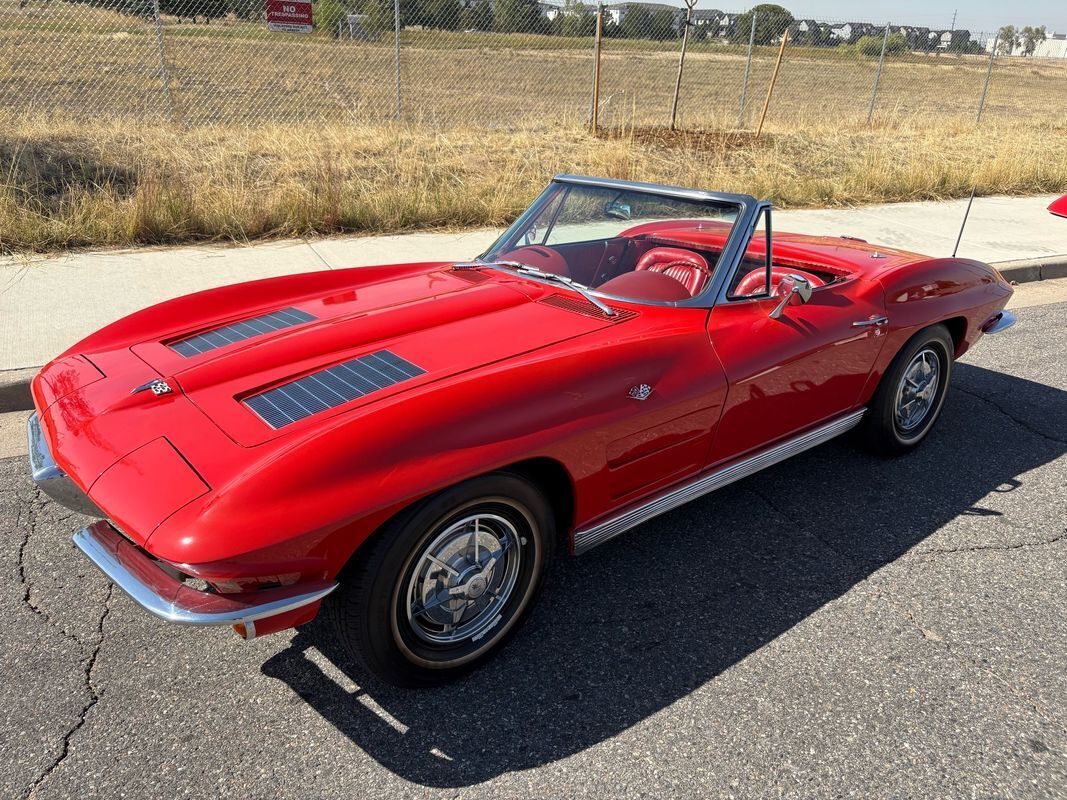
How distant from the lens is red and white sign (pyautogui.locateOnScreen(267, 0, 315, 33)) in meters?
11.2

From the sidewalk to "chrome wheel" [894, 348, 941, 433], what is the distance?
3936 millimetres

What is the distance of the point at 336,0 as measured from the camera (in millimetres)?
14523

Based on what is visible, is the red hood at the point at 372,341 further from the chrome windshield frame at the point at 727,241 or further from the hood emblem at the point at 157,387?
the chrome windshield frame at the point at 727,241

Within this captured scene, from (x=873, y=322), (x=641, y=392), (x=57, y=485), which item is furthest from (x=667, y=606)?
(x=57, y=485)

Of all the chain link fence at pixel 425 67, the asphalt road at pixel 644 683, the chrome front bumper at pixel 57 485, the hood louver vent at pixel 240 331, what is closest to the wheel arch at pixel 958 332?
the asphalt road at pixel 644 683

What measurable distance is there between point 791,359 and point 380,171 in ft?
22.2

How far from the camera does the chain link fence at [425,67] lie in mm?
12062

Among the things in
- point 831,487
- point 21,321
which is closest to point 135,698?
point 831,487

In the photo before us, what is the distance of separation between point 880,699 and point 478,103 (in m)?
15.9

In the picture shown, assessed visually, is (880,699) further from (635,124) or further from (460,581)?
(635,124)

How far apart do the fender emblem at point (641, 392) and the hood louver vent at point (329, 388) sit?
2.18 ft

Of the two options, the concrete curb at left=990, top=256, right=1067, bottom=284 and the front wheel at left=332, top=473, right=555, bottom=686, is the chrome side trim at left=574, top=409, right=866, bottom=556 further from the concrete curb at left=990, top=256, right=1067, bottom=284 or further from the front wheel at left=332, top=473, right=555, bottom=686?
the concrete curb at left=990, top=256, right=1067, bottom=284

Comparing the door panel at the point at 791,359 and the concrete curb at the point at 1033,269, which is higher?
the door panel at the point at 791,359

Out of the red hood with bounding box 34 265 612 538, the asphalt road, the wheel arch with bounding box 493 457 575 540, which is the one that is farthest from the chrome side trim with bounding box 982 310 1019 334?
the wheel arch with bounding box 493 457 575 540
